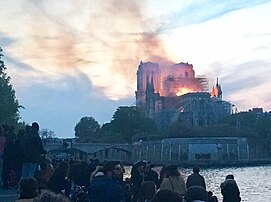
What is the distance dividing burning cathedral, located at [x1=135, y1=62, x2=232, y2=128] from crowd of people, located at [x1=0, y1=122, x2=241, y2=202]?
341ft

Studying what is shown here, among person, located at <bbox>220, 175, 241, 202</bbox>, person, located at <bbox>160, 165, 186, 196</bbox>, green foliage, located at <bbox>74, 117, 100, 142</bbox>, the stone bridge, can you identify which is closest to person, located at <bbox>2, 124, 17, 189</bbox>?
person, located at <bbox>160, 165, 186, 196</bbox>

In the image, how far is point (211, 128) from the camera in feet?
315

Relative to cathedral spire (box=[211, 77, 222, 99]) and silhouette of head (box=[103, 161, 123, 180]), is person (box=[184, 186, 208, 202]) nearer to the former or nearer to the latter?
silhouette of head (box=[103, 161, 123, 180])

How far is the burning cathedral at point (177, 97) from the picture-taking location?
396ft

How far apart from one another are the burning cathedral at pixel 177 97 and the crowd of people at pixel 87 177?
4090 inches

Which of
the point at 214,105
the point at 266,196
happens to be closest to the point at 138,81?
the point at 214,105

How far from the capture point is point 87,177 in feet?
48.4

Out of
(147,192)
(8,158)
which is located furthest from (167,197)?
(8,158)

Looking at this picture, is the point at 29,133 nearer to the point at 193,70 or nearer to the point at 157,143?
the point at 157,143

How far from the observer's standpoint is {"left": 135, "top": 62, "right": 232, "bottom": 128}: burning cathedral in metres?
121

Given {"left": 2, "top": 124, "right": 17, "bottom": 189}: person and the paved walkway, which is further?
{"left": 2, "top": 124, "right": 17, "bottom": 189}: person

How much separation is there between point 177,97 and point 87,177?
395 ft

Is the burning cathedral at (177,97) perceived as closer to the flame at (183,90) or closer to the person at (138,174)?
the flame at (183,90)

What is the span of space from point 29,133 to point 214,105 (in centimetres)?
11439
